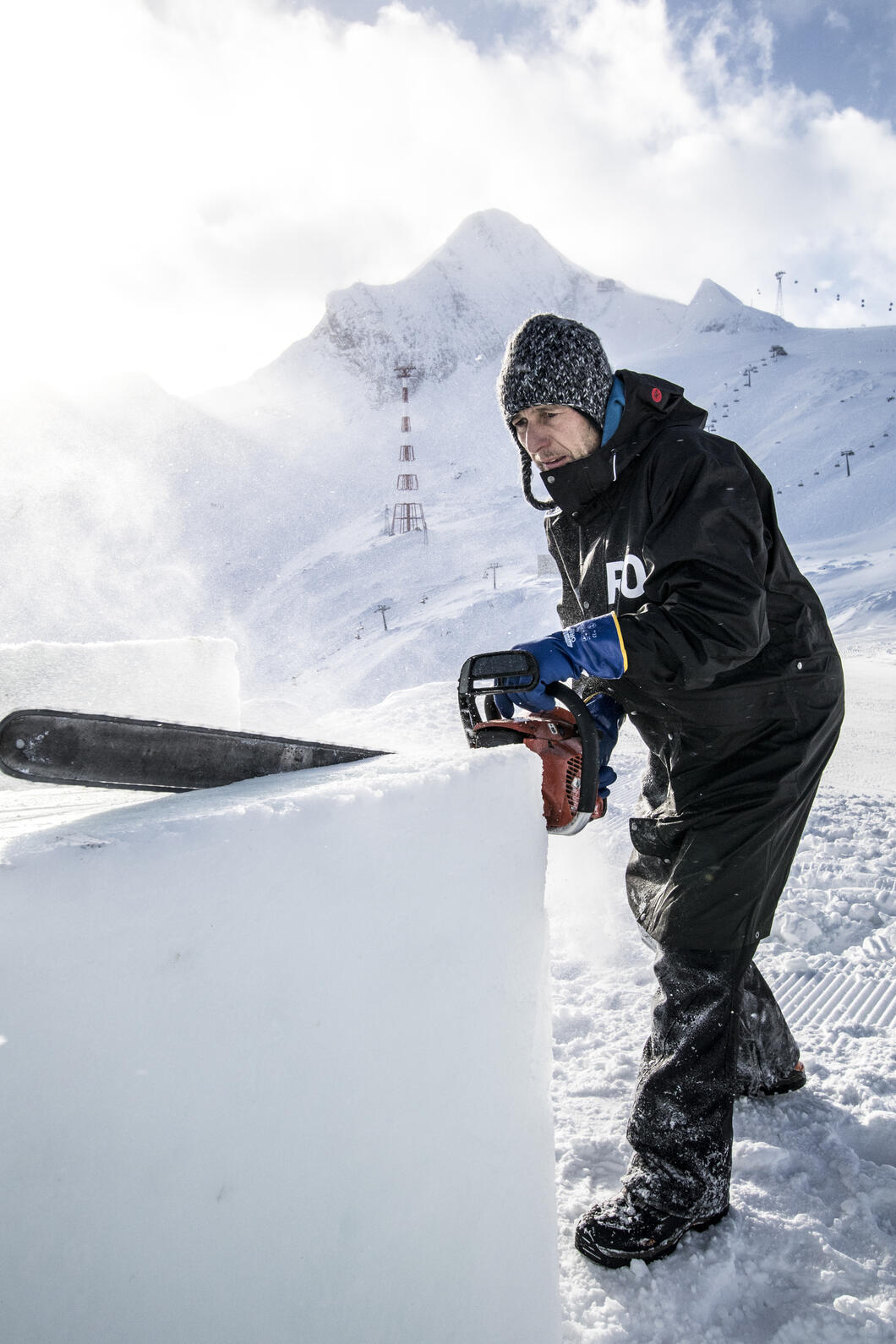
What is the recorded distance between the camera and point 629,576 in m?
1.77

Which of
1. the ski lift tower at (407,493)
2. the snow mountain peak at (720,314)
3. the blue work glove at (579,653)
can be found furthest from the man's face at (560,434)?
the snow mountain peak at (720,314)

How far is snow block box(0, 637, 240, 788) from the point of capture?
241 cm

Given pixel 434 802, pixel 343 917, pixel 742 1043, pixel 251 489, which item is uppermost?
pixel 251 489

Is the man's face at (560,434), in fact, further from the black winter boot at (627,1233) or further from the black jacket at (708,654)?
the black winter boot at (627,1233)

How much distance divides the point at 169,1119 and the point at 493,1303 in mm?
641

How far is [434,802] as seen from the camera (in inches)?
42.6

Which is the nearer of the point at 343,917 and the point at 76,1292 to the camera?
the point at 76,1292

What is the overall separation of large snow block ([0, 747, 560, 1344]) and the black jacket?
584 millimetres

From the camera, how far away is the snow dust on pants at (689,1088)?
163 centimetres

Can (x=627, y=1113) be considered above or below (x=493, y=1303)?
below

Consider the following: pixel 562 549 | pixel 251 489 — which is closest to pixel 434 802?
pixel 562 549

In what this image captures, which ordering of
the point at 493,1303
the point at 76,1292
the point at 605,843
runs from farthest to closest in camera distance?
the point at 605,843, the point at 493,1303, the point at 76,1292

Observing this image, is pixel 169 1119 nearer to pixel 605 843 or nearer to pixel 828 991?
pixel 828 991

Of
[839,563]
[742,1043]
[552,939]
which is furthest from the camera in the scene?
[839,563]
